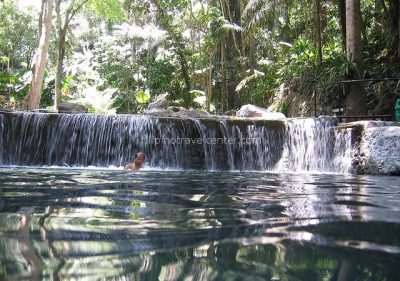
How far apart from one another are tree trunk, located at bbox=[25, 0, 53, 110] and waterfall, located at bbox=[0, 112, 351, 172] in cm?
570

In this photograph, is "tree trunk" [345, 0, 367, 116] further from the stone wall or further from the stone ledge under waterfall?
the stone wall

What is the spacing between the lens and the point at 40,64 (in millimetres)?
16578

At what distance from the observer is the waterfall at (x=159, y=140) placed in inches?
429

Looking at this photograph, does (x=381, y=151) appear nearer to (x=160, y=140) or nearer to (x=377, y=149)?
(x=377, y=149)

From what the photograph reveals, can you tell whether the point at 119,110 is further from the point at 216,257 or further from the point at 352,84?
the point at 216,257

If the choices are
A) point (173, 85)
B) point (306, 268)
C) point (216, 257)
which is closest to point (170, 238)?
point (216, 257)

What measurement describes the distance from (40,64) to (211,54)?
8.02m

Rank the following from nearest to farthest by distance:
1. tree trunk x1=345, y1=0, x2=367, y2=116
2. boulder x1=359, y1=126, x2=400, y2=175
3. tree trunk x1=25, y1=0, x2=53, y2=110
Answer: boulder x1=359, y1=126, x2=400, y2=175 < tree trunk x1=345, y1=0, x2=367, y2=116 < tree trunk x1=25, y1=0, x2=53, y2=110

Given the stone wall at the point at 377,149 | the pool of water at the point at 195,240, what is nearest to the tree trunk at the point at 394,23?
the stone wall at the point at 377,149

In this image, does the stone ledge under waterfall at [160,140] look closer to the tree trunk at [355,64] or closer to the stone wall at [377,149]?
the tree trunk at [355,64]

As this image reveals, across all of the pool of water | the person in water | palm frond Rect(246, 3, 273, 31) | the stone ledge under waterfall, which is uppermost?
palm frond Rect(246, 3, 273, 31)

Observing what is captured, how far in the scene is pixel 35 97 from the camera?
650 inches

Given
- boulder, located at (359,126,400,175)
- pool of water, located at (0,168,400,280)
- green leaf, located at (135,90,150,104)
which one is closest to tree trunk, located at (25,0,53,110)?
green leaf, located at (135,90,150,104)

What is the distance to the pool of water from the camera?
141cm
